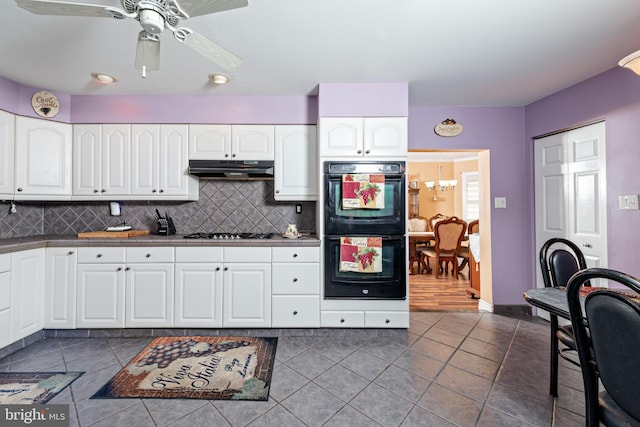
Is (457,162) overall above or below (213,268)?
above

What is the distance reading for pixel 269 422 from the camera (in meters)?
1.50

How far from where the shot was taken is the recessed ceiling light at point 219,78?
2379 millimetres

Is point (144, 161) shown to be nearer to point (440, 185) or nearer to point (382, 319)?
point (382, 319)

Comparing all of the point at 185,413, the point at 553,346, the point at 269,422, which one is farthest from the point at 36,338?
the point at 553,346

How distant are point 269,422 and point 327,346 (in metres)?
0.91

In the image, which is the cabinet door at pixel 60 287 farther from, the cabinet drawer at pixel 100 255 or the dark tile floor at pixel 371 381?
the dark tile floor at pixel 371 381

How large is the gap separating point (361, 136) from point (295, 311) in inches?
67.9

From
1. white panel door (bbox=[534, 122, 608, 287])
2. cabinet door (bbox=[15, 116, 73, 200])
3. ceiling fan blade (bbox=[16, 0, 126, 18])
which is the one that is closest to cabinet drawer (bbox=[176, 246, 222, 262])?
cabinet door (bbox=[15, 116, 73, 200])

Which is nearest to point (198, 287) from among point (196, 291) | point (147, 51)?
point (196, 291)

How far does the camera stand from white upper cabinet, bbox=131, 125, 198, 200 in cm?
276

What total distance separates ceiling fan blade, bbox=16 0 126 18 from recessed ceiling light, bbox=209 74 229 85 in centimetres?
115

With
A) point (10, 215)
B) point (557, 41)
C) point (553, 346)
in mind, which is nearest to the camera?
point (553, 346)

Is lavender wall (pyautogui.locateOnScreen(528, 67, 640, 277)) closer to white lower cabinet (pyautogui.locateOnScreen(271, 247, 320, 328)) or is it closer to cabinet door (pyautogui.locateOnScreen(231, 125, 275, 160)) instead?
white lower cabinet (pyautogui.locateOnScreen(271, 247, 320, 328))

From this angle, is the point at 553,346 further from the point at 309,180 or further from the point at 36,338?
the point at 36,338
